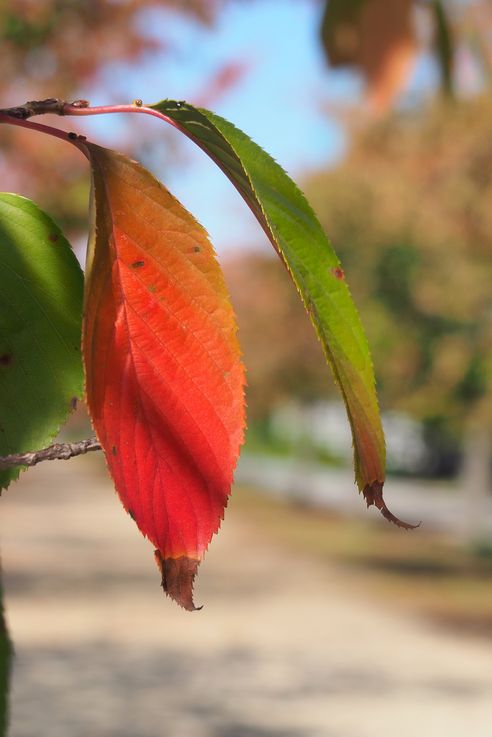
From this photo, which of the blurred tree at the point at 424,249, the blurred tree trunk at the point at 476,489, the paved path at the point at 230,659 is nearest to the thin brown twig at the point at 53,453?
the paved path at the point at 230,659

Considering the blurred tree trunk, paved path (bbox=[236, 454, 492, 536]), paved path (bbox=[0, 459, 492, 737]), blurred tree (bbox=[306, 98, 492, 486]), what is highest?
blurred tree (bbox=[306, 98, 492, 486])

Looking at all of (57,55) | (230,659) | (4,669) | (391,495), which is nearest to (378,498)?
(4,669)

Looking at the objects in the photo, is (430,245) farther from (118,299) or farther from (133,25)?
(118,299)

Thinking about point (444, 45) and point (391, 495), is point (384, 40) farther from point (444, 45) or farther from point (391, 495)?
point (391, 495)

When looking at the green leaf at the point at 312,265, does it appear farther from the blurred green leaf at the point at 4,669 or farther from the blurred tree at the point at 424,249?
the blurred tree at the point at 424,249

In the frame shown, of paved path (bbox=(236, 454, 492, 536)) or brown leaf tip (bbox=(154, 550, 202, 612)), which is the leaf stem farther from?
paved path (bbox=(236, 454, 492, 536))

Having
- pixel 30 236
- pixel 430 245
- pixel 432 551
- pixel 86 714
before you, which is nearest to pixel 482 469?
pixel 432 551

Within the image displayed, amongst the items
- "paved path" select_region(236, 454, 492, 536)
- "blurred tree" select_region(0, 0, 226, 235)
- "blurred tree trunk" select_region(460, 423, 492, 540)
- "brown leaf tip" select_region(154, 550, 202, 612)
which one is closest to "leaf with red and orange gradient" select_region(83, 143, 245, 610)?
"brown leaf tip" select_region(154, 550, 202, 612)
